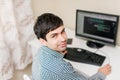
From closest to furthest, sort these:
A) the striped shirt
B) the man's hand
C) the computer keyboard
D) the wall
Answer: the striped shirt < the man's hand < the computer keyboard < the wall

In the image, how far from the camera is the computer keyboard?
5.18 ft

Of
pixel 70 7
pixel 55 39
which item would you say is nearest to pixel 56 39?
pixel 55 39

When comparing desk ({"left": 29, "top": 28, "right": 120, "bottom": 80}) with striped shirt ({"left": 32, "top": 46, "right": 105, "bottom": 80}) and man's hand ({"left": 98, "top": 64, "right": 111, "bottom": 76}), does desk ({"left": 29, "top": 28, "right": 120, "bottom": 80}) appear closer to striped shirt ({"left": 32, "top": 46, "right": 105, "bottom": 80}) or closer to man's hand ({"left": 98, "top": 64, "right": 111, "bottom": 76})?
man's hand ({"left": 98, "top": 64, "right": 111, "bottom": 76})

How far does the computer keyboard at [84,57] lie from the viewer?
158 cm

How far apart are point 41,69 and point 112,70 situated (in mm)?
613

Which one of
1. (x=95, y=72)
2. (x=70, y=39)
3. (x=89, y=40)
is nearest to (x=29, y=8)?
(x=70, y=39)

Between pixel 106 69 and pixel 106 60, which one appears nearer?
pixel 106 69

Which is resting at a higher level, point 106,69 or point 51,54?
point 51,54

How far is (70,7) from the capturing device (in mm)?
2104

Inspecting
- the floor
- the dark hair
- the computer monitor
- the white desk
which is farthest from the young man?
the floor

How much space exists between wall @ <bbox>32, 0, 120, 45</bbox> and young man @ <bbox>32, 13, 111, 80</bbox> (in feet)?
2.32

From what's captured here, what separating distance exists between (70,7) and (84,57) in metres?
0.70

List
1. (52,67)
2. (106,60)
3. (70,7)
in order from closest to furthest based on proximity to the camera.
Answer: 1. (52,67)
2. (106,60)
3. (70,7)

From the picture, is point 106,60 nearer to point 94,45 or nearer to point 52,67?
point 94,45
